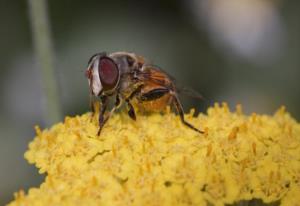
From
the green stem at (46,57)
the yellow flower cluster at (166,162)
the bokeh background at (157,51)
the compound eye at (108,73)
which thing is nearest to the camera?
the yellow flower cluster at (166,162)

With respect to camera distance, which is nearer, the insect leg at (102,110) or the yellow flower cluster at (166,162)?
the yellow flower cluster at (166,162)

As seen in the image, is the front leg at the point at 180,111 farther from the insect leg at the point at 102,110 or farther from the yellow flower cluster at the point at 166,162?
the insect leg at the point at 102,110

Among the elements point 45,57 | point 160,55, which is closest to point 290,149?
point 45,57

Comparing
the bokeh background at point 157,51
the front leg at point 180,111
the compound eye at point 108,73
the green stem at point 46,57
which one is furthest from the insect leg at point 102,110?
the bokeh background at point 157,51

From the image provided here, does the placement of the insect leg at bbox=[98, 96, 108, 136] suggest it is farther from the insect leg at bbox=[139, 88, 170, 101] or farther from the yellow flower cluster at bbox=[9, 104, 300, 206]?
the insect leg at bbox=[139, 88, 170, 101]

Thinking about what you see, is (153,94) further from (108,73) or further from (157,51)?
(157,51)

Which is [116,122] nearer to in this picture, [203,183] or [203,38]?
[203,183]
